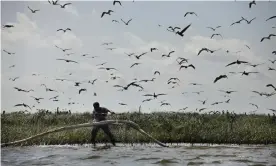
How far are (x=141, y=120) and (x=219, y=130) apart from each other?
6362 mm

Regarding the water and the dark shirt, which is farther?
the dark shirt

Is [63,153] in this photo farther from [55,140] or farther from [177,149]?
[177,149]

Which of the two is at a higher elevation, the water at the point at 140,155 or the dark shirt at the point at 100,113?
the dark shirt at the point at 100,113

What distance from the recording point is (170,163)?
17031 millimetres

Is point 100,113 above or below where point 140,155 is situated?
above

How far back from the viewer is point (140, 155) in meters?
18.9

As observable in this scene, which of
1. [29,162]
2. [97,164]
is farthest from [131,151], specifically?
[29,162]

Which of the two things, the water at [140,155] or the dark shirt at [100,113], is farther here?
the dark shirt at [100,113]

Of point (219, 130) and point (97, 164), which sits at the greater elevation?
point (219, 130)

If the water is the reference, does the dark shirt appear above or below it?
above

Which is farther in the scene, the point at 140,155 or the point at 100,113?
the point at 100,113

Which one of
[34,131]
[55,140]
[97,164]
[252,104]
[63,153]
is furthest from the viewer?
[252,104]

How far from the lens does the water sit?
1708 cm

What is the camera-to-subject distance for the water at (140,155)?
56.0ft
